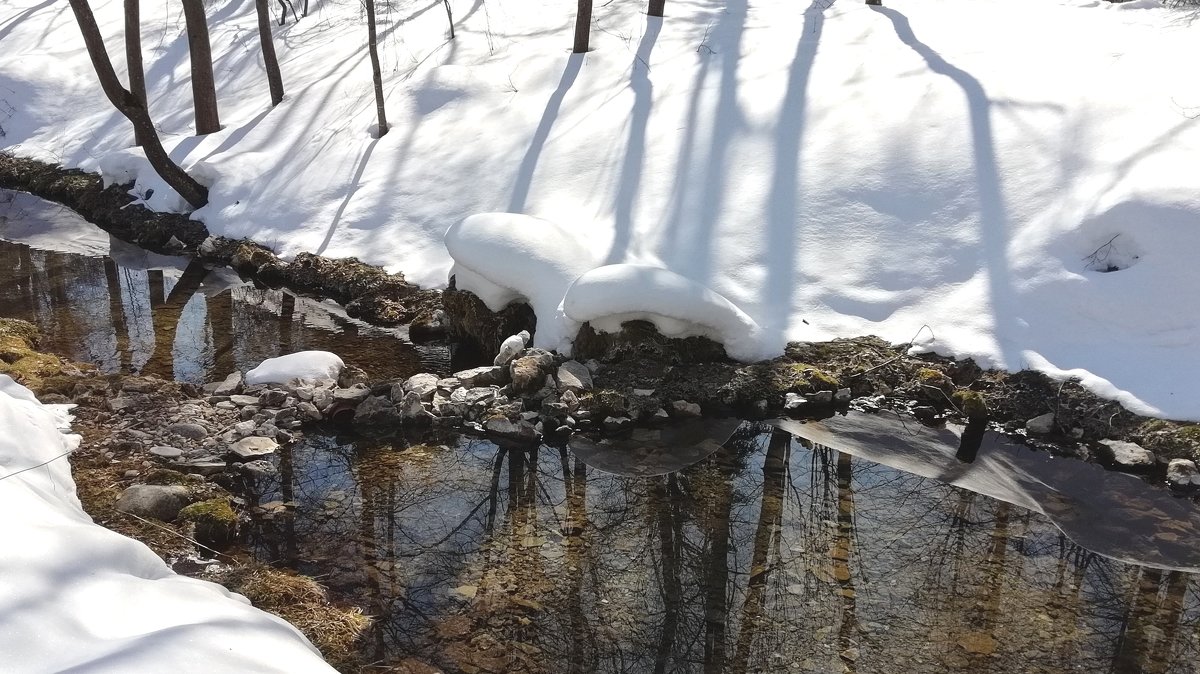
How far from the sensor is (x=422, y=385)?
8.06 meters

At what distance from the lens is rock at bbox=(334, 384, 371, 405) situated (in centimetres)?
778

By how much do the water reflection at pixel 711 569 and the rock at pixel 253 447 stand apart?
0.16 m

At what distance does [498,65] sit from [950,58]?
7.38 m

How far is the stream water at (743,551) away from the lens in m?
5.09

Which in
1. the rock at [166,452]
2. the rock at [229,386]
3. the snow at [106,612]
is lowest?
the rock at [229,386]

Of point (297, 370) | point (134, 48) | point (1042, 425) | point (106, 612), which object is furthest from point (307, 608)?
point (134, 48)

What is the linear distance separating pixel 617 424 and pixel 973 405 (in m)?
3.16

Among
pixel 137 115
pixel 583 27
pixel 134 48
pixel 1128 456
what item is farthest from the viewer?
pixel 134 48

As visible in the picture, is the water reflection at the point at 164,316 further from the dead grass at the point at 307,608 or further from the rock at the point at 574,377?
the dead grass at the point at 307,608

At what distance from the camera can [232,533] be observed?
593cm

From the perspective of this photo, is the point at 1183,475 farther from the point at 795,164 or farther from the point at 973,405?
the point at 795,164

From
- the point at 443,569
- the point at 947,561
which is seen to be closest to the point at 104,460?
the point at 443,569

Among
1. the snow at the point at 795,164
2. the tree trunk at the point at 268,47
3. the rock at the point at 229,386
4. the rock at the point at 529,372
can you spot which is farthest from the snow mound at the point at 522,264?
the tree trunk at the point at 268,47

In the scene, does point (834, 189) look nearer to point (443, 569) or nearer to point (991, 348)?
point (991, 348)
